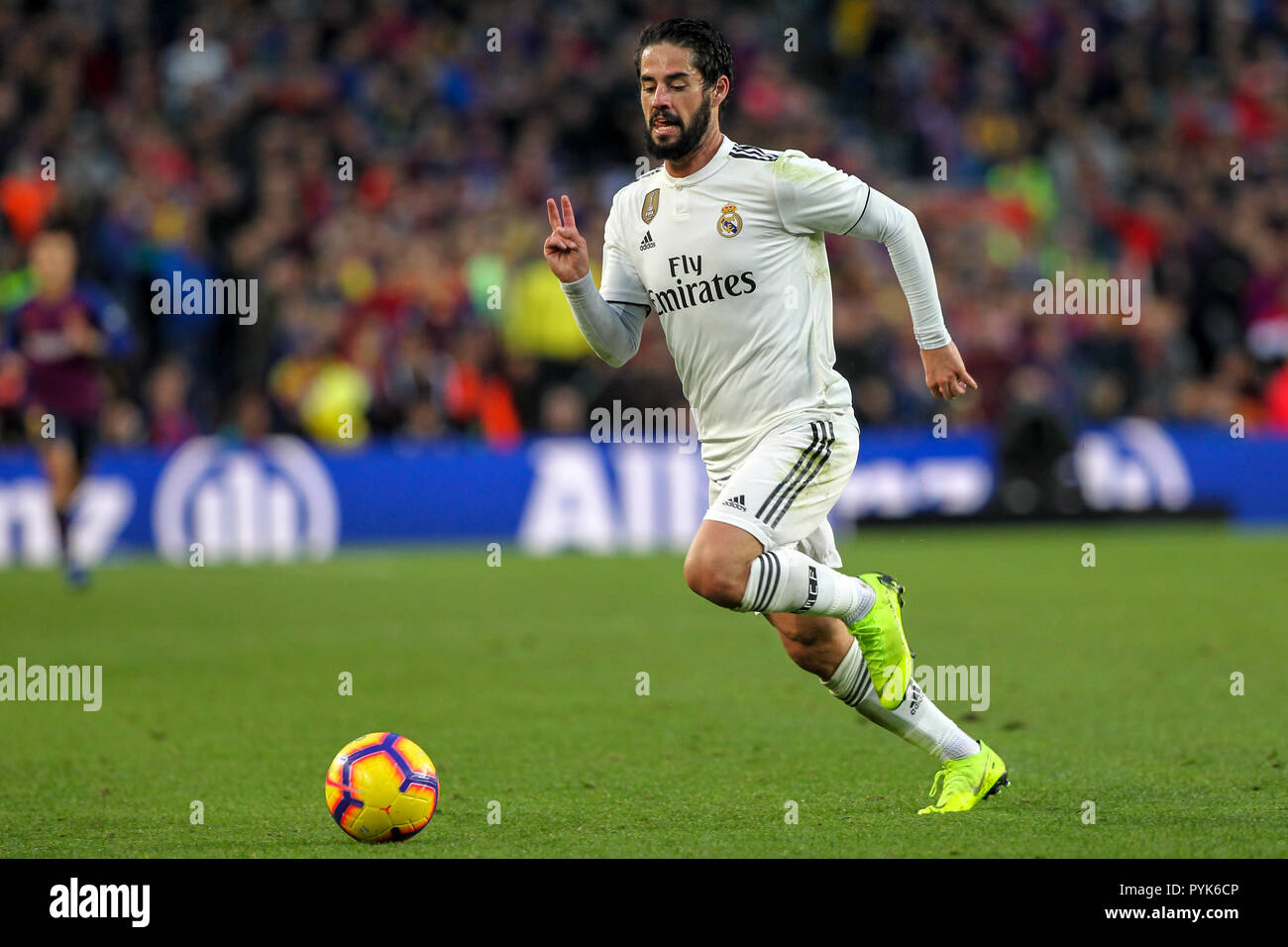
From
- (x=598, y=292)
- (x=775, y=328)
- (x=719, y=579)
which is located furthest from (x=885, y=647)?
(x=598, y=292)

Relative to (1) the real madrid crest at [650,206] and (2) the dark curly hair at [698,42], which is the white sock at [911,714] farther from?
(2) the dark curly hair at [698,42]

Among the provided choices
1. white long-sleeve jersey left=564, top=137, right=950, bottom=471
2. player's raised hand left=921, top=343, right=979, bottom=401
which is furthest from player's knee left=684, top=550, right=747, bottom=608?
player's raised hand left=921, top=343, right=979, bottom=401

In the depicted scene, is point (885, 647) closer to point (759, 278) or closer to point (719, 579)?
point (719, 579)

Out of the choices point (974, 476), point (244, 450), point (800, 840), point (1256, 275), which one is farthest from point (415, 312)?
point (800, 840)

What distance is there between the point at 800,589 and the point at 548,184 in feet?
50.1

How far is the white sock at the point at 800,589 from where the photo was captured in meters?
5.87

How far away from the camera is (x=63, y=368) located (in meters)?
14.5

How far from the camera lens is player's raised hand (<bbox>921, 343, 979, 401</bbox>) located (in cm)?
611

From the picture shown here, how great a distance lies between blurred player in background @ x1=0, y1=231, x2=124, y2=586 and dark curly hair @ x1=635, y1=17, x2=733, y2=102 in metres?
9.13

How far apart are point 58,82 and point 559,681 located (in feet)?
41.3

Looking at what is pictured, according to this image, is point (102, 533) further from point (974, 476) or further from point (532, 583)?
point (974, 476)

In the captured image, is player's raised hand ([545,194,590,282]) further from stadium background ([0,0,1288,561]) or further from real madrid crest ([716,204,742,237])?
stadium background ([0,0,1288,561])
